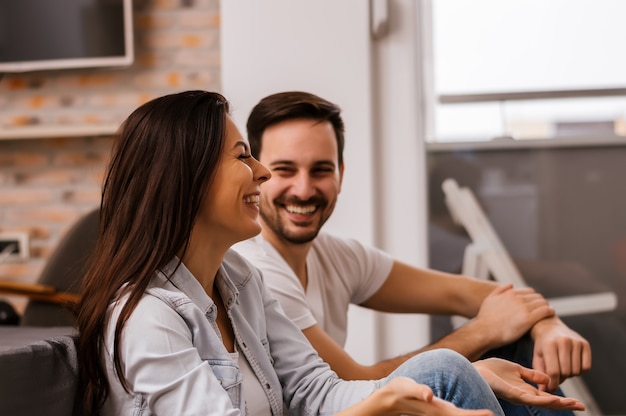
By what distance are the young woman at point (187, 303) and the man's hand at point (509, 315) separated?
1.67 ft

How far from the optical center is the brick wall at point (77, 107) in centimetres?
289

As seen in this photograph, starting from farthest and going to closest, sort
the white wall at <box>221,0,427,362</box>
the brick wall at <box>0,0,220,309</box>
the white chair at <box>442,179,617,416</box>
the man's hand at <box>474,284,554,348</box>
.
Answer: the brick wall at <box>0,0,220,309</box>
the white chair at <box>442,179,617,416</box>
the white wall at <box>221,0,427,362</box>
the man's hand at <box>474,284,554,348</box>

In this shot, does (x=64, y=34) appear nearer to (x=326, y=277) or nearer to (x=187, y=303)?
(x=326, y=277)

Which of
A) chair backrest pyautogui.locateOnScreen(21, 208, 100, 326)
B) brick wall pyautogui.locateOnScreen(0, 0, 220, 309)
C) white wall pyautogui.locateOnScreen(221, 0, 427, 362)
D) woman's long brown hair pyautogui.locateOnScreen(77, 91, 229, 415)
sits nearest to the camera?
woman's long brown hair pyautogui.locateOnScreen(77, 91, 229, 415)

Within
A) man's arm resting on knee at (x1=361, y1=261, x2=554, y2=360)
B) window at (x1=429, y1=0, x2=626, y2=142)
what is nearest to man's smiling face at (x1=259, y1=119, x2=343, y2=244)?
man's arm resting on knee at (x1=361, y1=261, x2=554, y2=360)

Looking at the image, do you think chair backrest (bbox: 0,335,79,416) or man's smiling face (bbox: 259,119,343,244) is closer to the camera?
chair backrest (bbox: 0,335,79,416)

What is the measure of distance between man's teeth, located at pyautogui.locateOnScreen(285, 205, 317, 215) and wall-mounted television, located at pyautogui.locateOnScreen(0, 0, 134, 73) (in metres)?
1.31

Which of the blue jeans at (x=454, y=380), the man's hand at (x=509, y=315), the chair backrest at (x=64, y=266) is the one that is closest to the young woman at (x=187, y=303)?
the blue jeans at (x=454, y=380)

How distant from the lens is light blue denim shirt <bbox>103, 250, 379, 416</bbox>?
3.53 feet

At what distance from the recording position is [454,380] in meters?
1.18

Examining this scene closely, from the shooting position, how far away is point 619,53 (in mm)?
2717

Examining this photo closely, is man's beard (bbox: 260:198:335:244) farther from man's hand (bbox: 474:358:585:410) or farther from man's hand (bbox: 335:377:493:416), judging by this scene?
man's hand (bbox: 335:377:493:416)

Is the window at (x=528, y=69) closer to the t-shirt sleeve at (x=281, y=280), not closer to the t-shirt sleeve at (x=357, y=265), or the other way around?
the t-shirt sleeve at (x=357, y=265)

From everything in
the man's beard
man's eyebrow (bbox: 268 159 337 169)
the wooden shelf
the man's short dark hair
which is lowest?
the man's beard
